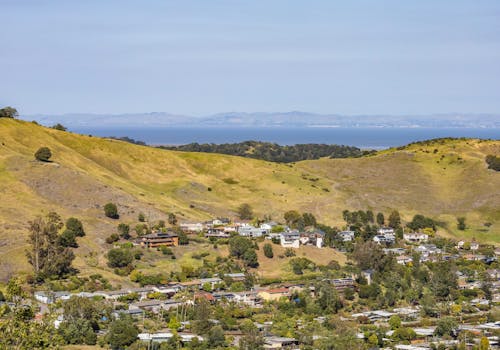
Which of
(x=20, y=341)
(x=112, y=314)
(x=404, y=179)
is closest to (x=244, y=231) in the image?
(x=112, y=314)

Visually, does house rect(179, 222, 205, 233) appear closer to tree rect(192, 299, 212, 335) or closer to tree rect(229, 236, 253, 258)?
tree rect(229, 236, 253, 258)

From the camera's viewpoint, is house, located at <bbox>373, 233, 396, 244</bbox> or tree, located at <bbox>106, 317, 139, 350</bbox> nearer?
tree, located at <bbox>106, 317, 139, 350</bbox>

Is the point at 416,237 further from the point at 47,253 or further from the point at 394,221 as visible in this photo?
the point at 47,253

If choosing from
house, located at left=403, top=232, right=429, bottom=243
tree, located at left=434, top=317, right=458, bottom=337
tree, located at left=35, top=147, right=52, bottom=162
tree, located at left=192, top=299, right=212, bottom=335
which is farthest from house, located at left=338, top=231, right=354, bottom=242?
tree, located at left=35, top=147, right=52, bottom=162

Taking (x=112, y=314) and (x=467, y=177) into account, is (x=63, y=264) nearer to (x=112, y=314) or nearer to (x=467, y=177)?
(x=112, y=314)

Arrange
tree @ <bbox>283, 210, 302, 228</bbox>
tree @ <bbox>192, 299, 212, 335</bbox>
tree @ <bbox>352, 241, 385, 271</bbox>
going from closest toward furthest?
1. tree @ <bbox>192, 299, 212, 335</bbox>
2. tree @ <bbox>352, 241, 385, 271</bbox>
3. tree @ <bbox>283, 210, 302, 228</bbox>

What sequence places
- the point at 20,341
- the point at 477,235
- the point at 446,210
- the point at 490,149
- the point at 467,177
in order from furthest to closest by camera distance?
the point at 490,149, the point at 467,177, the point at 446,210, the point at 477,235, the point at 20,341

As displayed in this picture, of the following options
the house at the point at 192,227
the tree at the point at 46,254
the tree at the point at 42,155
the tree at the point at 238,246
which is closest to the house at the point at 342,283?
the tree at the point at 238,246
